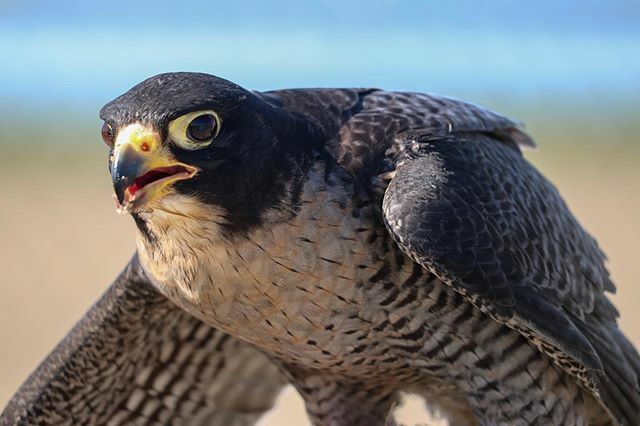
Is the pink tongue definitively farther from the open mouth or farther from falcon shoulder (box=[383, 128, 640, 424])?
falcon shoulder (box=[383, 128, 640, 424])

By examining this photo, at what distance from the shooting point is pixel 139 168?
4.30m

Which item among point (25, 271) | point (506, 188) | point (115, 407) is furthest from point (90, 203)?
point (506, 188)

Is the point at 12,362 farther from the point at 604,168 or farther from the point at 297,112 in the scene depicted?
the point at 604,168

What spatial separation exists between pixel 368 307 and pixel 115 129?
4.37 feet

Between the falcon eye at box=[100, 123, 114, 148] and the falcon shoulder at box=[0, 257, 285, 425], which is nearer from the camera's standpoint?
the falcon eye at box=[100, 123, 114, 148]

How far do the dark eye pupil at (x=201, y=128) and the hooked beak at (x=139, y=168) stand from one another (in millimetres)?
122

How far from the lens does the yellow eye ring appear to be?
439 centimetres

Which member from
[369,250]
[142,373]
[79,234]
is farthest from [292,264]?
[79,234]

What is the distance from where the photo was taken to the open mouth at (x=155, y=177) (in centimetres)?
434

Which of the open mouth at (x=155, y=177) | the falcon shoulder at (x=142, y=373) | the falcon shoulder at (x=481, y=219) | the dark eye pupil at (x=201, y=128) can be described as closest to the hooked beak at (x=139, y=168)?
the open mouth at (x=155, y=177)

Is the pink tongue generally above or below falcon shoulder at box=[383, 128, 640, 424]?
above

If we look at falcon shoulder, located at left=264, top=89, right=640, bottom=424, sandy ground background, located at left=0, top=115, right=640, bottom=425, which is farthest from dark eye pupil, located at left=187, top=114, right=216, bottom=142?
sandy ground background, located at left=0, top=115, right=640, bottom=425

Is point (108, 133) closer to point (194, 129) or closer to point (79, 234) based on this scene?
point (194, 129)

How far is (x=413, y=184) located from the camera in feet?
15.6
